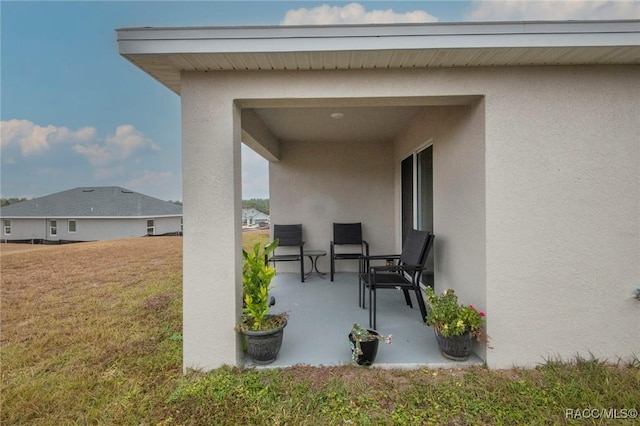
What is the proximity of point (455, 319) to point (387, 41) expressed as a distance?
2324mm

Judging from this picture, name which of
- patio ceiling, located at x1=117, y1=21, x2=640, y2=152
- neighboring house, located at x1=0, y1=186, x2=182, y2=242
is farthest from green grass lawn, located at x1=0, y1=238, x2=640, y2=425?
neighboring house, located at x1=0, y1=186, x2=182, y2=242

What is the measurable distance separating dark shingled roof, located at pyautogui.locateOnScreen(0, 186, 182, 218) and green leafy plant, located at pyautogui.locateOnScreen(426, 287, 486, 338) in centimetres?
2152

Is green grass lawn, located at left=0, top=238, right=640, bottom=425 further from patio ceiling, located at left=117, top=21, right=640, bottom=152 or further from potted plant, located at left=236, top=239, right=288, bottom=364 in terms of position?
patio ceiling, located at left=117, top=21, right=640, bottom=152

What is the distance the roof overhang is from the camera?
2.01 metres

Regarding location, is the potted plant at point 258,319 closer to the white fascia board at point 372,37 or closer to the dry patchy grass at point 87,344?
the dry patchy grass at point 87,344

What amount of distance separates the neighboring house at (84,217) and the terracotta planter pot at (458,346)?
845 inches

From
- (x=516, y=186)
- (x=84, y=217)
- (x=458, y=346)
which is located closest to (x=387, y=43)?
(x=516, y=186)

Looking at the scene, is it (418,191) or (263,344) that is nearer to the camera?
(263,344)

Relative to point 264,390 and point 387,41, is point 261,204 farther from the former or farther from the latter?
point 387,41

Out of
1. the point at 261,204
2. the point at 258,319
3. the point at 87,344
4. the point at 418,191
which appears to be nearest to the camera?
the point at 258,319

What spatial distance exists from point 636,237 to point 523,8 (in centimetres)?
251

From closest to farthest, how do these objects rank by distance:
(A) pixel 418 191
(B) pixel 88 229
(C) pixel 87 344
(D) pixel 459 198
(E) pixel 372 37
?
(E) pixel 372 37 < (D) pixel 459 198 < (C) pixel 87 344 < (A) pixel 418 191 < (B) pixel 88 229

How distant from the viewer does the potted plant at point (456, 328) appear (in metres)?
2.35

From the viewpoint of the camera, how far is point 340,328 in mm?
3094
